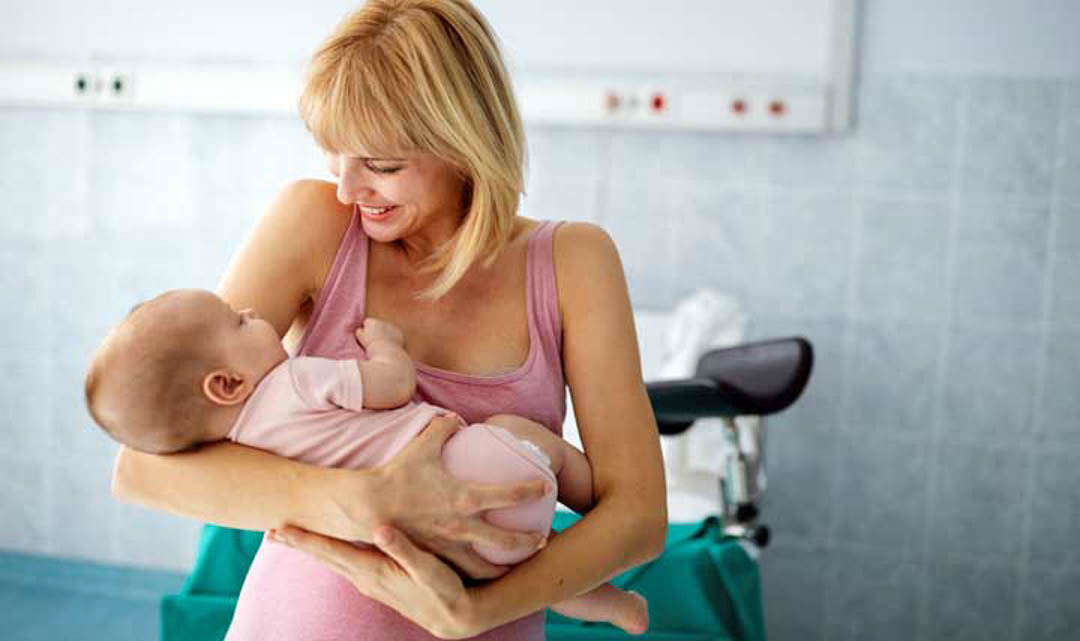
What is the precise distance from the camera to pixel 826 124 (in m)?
3.13

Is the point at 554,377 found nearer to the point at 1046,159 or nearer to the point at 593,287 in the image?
the point at 593,287

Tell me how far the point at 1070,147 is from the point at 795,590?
138cm

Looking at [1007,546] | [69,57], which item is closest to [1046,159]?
[1007,546]

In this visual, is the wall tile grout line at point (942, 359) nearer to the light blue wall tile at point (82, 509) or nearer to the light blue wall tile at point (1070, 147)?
the light blue wall tile at point (1070, 147)

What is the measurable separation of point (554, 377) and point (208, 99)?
7.70ft

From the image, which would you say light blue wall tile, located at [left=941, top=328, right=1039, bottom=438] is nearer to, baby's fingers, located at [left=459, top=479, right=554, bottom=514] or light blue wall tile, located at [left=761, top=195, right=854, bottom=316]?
light blue wall tile, located at [left=761, top=195, right=854, bottom=316]

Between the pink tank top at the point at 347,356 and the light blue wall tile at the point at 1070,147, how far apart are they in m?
2.11

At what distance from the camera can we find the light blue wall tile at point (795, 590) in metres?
3.36

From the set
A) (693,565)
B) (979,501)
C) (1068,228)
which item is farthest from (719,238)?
(693,565)

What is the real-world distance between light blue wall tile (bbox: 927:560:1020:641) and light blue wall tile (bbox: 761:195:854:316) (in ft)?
2.59

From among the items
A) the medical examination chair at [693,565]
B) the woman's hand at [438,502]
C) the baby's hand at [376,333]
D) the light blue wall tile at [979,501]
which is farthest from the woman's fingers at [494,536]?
the light blue wall tile at [979,501]

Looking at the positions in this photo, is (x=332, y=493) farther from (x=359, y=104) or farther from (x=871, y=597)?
(x=871, y=597)

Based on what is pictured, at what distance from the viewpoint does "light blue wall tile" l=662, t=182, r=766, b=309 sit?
3240mm

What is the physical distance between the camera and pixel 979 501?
326cm
